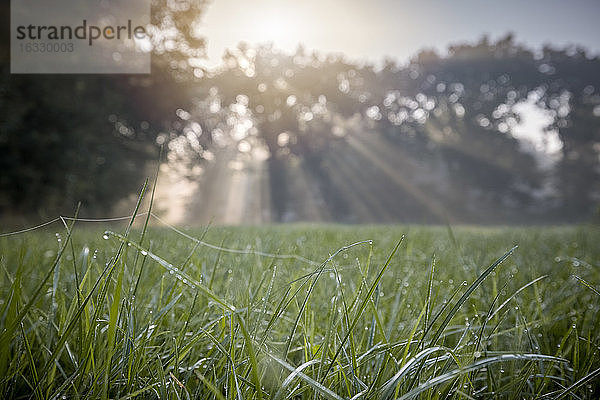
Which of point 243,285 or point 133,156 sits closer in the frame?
point 243,285

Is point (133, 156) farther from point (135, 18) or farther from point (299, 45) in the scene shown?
point (299, 45)

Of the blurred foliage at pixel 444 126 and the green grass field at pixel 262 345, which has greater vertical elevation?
the blurred foliage at pixel 444 126

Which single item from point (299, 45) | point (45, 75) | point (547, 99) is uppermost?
point (299, 45)

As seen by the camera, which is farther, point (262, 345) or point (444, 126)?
point (444, 126)

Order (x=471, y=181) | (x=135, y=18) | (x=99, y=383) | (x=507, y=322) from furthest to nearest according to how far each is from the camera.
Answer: (x=471, y=181) < (x=135, y=18) < (x=507, y=322) < (x=99, y=383)

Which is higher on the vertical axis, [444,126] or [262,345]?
[444,126]

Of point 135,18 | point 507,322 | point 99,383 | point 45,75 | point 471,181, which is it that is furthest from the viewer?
point 471,181

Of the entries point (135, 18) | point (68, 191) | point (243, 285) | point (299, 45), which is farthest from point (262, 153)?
point (243, 285)

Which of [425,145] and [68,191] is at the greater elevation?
[425,145]

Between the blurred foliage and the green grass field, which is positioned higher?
the blurred foliage

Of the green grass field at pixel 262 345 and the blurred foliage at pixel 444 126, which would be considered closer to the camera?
the green grass field at pixel 262 345

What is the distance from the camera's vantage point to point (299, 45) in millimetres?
17875

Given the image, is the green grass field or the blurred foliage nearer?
the green grass field

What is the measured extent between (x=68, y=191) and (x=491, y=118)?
18.6 m
